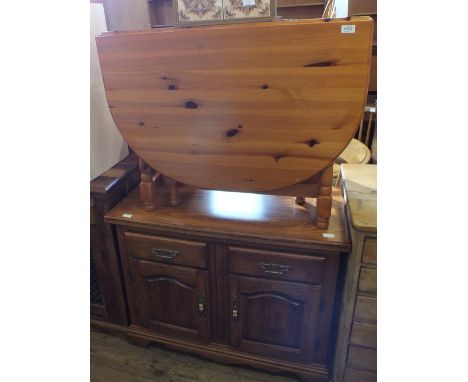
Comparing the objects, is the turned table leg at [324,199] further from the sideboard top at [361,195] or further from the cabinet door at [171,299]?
the cabinet door at [171,299]

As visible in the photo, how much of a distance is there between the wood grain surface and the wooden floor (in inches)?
35.9

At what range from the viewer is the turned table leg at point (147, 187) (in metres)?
1.39

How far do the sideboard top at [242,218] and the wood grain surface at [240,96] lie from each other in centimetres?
16

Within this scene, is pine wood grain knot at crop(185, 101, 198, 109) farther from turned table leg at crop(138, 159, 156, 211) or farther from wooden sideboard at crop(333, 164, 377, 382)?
wooden sideboard at crop(333, 164, 377, 382)

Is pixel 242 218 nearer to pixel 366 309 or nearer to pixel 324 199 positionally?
pixel 324 199

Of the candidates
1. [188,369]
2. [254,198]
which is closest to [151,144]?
[254,198]

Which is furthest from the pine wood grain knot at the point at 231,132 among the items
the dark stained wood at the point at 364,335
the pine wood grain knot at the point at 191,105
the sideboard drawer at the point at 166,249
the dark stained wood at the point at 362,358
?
the dark stained wood at the point at 362,358

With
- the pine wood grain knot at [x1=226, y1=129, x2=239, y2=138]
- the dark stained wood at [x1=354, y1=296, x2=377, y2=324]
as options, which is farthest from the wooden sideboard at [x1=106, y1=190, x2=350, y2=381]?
the pine wood grain knot at [x1=226, y1=129, x2=239, y2=138]

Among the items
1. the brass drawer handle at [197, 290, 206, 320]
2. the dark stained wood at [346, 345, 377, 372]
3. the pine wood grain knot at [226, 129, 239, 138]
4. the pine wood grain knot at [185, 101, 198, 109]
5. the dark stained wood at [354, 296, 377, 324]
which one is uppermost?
the pine wood grain knot at [185, 101, 198, 109]

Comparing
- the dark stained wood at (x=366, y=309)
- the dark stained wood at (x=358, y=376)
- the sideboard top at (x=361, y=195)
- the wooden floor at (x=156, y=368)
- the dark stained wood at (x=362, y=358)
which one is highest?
the sideboard top at (x=361, y=195)

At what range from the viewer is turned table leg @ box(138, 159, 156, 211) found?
1.39 m

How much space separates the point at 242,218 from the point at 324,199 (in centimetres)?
35
